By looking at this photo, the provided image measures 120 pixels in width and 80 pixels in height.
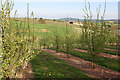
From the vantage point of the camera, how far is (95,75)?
7.15 metres

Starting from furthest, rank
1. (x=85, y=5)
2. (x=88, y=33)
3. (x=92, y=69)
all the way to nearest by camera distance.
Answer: (x=92, y=69), (x=88, y=33), (x=85, y=5)

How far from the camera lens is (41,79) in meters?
6.40

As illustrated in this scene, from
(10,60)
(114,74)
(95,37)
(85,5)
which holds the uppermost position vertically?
(85,5)

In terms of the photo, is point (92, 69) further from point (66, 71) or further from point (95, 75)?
point (66, 71)

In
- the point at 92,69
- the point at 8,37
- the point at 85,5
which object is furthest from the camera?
the point at 92,69

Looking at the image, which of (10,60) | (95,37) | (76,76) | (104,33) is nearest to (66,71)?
(76,76)

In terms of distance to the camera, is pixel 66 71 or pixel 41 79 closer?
pixel 41 79

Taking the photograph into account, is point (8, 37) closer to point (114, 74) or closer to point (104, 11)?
point (104, 11)

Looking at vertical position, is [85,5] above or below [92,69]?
above

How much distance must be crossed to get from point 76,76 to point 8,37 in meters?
4.14

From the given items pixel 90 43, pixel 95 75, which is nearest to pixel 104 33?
pixel 90 43

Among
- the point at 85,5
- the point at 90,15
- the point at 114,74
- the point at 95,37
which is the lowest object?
the point at 114,74

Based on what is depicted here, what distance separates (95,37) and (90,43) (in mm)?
509

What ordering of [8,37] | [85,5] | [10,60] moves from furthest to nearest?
1. [85,5]
2. [8,37]
3. [10,60]
